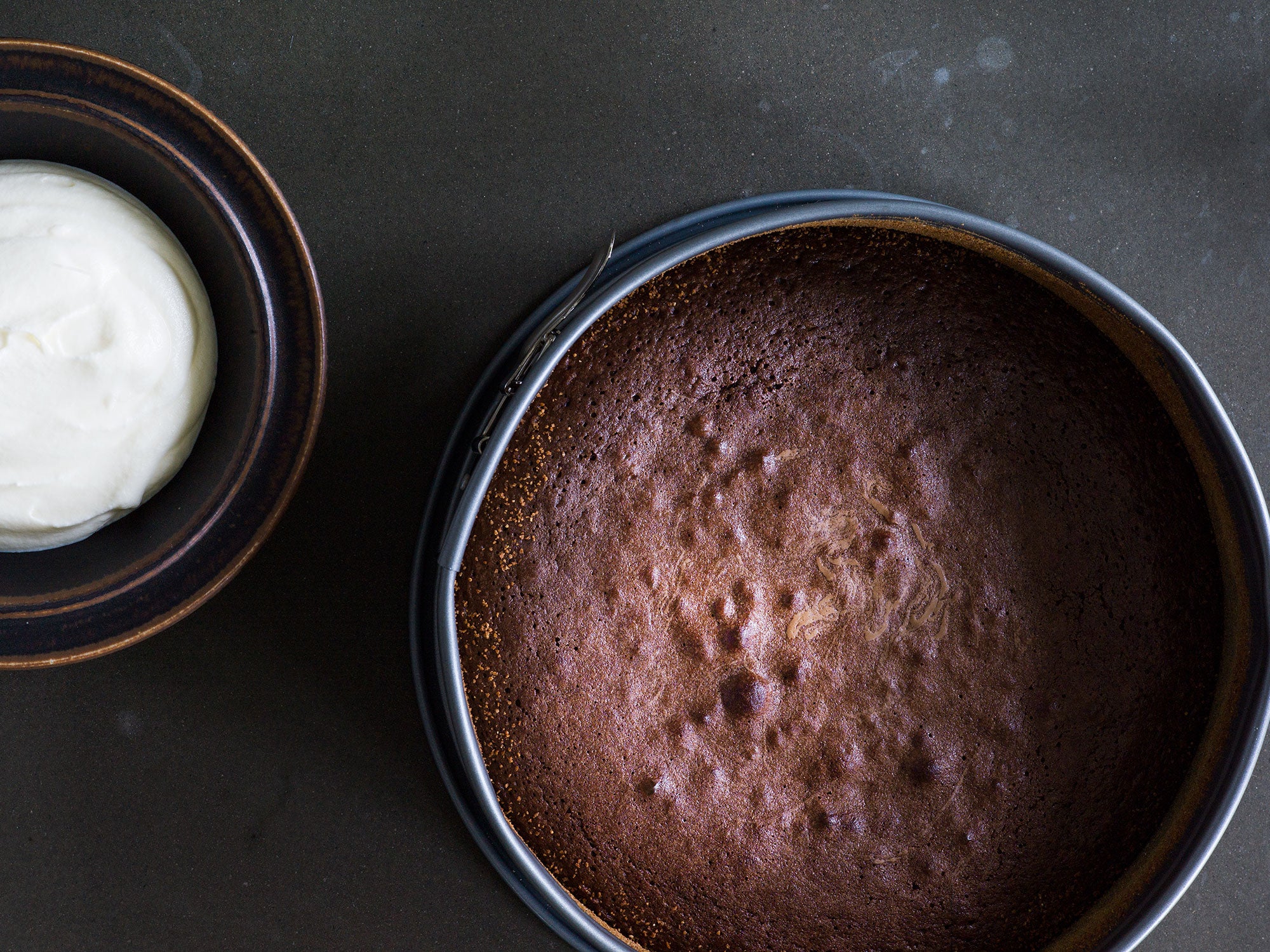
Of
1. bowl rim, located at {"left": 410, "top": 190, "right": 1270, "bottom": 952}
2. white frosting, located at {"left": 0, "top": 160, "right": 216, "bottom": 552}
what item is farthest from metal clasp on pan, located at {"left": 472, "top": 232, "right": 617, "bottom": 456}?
white frosting, located at {"left": 0, "top": 160, "right": 216, "bottom": 552}

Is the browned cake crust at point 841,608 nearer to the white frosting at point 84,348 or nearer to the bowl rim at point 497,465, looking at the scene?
the bowl rim at point 497,465

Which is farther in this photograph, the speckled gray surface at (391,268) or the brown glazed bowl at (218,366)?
the speckled gray surface at (391,268)

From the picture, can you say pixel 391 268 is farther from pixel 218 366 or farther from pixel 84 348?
pixel 84 348

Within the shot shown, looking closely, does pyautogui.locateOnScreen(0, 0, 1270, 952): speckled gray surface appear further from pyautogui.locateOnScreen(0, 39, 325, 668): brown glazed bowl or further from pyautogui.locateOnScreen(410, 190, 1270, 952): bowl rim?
pyautogui.locateOnScreen(0, 39, 325, 668): brown glazed bowl

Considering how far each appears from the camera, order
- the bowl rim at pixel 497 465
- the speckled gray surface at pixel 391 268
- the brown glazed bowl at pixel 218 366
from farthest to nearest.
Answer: the speckled gray surface at pixel 391 268 < the brown glazed bowl at pixel 218 366 < the bowl rim at pixel 497 465

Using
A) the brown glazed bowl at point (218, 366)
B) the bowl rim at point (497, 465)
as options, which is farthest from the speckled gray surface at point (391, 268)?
the brown glazed bowl at point (218, 366)

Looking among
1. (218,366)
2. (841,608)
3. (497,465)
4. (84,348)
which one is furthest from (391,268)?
(841,608)

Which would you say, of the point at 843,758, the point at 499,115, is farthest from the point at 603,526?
the point at 499,115
